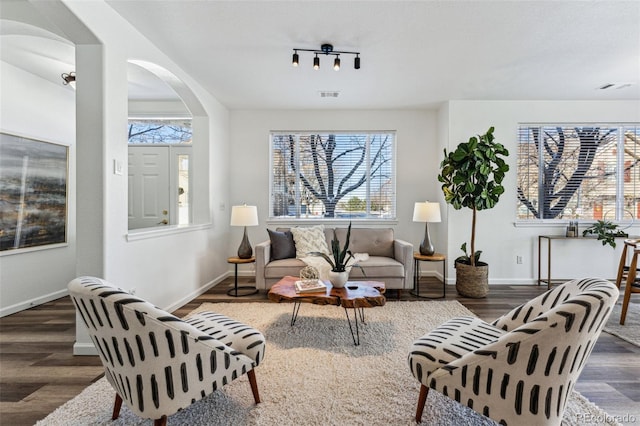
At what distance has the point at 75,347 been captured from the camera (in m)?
2.32

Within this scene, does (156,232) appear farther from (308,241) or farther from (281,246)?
(308,241)

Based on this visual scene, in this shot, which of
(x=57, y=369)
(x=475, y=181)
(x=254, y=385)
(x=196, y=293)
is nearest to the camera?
(x=254, y=385)

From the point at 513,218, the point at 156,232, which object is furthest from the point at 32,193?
the point at 513,218

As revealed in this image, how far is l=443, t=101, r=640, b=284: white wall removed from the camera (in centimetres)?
439

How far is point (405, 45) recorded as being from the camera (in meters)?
2.83

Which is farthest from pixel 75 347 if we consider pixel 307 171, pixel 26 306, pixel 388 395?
pixel 307 171

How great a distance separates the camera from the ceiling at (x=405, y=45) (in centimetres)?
231

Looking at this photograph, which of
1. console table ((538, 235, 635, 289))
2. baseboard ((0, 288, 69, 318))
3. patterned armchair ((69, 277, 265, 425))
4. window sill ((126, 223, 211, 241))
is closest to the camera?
patterned armchair ((69, 277, 265, 425))

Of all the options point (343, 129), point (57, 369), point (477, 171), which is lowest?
point (57, 369)

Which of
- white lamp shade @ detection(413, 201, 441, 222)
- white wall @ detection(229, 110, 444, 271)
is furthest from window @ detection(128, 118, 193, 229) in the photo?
white lamp shade @ detection(413, 201, 441, 222)

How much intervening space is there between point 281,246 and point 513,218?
11.3 feet

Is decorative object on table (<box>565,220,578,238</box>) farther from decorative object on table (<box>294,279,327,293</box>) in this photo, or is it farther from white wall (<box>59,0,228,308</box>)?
white wall (<box>59,0,228,308</box>)

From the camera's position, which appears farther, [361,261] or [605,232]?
[605,232]

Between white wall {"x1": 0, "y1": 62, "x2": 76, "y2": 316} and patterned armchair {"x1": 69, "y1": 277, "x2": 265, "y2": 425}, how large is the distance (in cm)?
281
